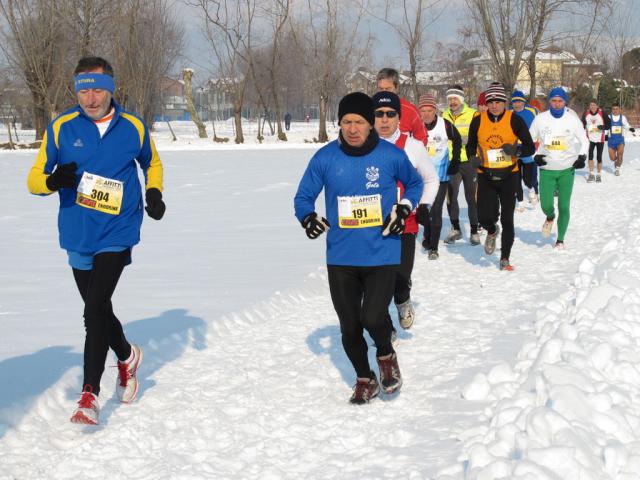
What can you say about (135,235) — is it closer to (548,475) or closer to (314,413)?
(314,413)

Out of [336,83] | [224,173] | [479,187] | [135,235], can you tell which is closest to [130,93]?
[336,83]

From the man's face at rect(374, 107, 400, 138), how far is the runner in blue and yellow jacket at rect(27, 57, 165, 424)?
5.94 ft

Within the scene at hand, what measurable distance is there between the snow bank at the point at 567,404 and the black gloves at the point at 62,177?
2345 mm

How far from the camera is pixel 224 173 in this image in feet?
74.9

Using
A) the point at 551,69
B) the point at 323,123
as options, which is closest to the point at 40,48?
the point at 323,123

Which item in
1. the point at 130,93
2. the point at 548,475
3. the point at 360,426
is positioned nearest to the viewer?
the point at 548,475

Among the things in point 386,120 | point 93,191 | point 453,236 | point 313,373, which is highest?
point 386,120

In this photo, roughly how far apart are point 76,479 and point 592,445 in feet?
Answer: 7.39

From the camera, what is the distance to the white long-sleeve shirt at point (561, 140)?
9281 mm

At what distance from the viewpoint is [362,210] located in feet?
14.4

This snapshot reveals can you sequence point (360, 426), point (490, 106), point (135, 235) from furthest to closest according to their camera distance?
point (490, 106)
point (135, 235)
point (360, 426)

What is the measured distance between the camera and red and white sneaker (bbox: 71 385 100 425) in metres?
4.00

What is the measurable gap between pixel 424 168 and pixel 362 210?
40.2 inches

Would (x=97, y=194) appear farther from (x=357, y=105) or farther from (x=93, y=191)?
(x=357, y=105)
